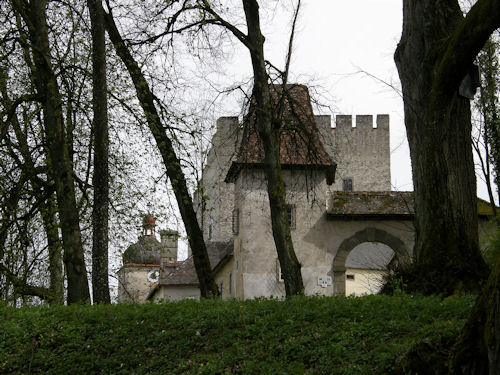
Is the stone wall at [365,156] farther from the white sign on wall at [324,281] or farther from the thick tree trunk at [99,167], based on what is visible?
the thick tree trunk at [99,167]

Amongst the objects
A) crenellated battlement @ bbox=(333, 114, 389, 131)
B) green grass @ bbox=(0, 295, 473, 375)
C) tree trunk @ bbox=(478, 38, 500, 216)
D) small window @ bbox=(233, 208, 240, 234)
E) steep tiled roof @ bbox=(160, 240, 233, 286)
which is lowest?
green grass @ bbox=(0, 295, 473, 375)

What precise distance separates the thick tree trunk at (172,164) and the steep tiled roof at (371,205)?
12.5m

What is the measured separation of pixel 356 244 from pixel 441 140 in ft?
52.4

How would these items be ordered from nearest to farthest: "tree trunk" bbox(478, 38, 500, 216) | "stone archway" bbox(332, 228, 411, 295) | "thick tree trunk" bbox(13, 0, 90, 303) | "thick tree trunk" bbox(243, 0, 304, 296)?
"thick tree trunk" bbox(13, 0, 90, 303) → "thick tree trunk" bbox(243, 0, 304, 296) → "tree trunk" bbox(478, 38, 500, 216) → "stone archway" bbox(332, 228, 411, 295)

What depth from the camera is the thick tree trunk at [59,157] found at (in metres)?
10.0

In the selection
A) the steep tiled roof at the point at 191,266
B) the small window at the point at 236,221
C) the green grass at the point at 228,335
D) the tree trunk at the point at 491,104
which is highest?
the tree trunk at the point at 491,104

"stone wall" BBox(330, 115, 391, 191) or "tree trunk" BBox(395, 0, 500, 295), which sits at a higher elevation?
"stone wall" BBox(330, 115, 391, 191)

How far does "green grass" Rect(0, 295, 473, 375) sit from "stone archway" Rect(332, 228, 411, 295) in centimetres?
1644

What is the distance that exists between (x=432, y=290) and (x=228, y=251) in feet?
70.5

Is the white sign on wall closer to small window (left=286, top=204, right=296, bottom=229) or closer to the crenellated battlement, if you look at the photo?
small window (left=286, top=204, right=296, bottom=229)

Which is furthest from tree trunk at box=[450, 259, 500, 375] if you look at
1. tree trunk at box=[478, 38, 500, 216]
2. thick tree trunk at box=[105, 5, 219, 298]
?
tree trunk at box=[478, 38, 500, 216]

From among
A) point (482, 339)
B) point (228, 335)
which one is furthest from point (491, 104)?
point (482, 339)

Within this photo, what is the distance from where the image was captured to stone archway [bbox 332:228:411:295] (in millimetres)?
24547

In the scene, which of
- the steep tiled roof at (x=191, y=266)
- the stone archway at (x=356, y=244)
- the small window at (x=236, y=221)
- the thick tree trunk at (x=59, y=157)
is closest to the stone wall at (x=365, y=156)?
the steep tiled roof at (x=191, y=266)
